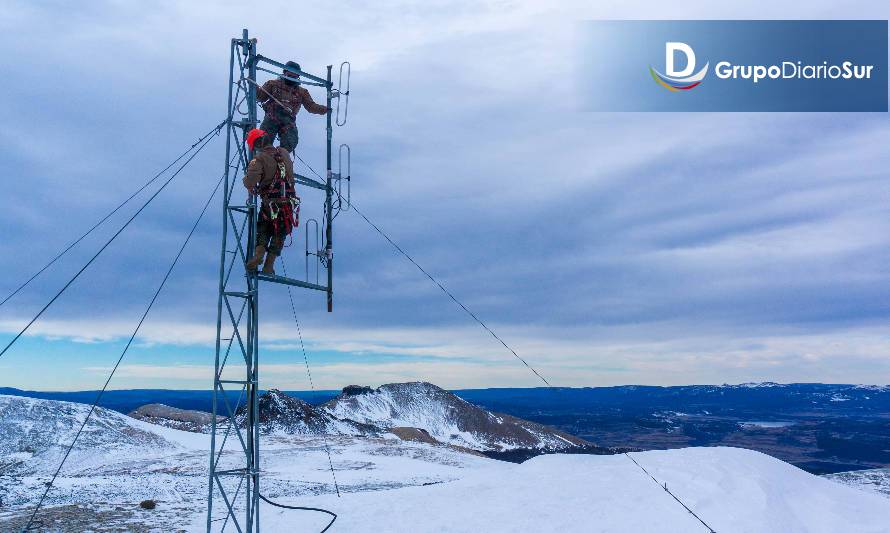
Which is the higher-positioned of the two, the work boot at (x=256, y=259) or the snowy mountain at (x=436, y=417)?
the work boot at (x=256, y=259)

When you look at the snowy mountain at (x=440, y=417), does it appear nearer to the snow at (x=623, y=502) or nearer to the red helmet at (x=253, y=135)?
the snow at (x=623, y=502)

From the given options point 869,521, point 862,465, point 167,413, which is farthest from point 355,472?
point 862,465

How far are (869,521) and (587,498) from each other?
23.7ft

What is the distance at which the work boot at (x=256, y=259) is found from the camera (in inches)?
518

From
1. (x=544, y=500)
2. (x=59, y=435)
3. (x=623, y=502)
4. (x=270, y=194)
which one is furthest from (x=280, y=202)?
(x=59, y=435)

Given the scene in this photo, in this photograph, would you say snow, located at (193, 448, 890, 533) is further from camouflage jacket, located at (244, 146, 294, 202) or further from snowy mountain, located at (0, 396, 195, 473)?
snowy mountain, located at (0, 396, 195, 473)

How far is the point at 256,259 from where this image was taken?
43.1ft

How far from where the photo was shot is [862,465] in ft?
575

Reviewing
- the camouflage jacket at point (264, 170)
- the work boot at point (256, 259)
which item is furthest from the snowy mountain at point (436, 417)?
the camouflage jacket at point (264, 170)

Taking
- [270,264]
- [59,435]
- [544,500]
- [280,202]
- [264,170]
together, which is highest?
[264,170]

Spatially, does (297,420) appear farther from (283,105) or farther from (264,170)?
(264,170)

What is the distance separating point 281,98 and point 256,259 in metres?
4.01

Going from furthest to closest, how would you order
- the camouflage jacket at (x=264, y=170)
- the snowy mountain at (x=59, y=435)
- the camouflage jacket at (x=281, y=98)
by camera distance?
the snowy mountain at (x=59, y=435), the camouflage jacket at (x=281, y=98), the camouflage jacket at (x=264, y=170)

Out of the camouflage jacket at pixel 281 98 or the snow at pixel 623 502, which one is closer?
the camouflage jacket at pixel 281 98
